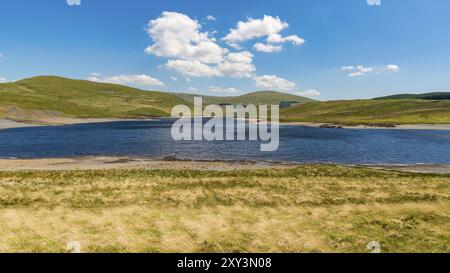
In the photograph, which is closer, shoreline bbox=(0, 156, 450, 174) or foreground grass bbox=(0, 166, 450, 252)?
foreground grass bbox=(0, 166, 450, 252)

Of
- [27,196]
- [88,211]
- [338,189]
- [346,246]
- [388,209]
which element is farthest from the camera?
[338,189]

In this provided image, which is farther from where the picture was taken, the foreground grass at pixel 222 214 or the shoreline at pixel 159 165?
the shoreline at pixel 159 165

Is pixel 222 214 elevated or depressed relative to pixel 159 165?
elevated

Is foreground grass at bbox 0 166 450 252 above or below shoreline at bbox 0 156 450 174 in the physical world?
above

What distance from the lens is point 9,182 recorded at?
37.9 metres

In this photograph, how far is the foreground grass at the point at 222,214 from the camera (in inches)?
782

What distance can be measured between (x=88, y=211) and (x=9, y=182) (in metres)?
18.9

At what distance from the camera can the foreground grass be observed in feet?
65.2

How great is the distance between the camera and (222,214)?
25984mm

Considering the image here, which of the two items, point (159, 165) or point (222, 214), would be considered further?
point (159, 165)

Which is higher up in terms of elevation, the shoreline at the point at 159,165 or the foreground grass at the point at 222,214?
the foreground grass at the point at 222,214

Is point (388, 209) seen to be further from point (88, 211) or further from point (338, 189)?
point (88, 211)

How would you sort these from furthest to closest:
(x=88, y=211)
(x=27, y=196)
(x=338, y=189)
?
(x=338, y=189) < (x=27, y=196) < (x=88, y=211)

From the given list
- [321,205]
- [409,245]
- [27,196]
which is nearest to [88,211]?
[27,196]
